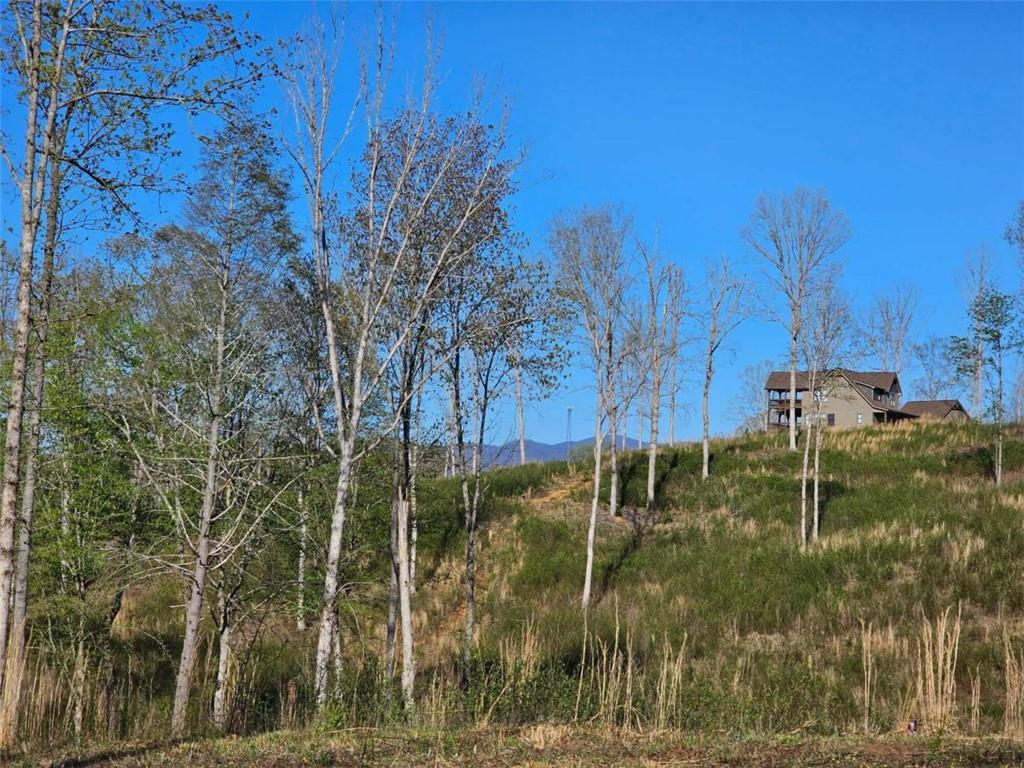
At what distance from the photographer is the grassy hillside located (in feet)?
35.0

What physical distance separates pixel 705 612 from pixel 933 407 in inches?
2075

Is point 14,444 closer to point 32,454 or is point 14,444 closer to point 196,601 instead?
point 32,454

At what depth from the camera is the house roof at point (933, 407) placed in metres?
63.3

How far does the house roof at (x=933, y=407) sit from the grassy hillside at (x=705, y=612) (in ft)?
101

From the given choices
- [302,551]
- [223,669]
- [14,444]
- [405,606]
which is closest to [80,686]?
[223,669]

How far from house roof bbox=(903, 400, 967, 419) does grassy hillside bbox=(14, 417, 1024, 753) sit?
30.9 m

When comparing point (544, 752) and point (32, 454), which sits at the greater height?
point (32, 454)

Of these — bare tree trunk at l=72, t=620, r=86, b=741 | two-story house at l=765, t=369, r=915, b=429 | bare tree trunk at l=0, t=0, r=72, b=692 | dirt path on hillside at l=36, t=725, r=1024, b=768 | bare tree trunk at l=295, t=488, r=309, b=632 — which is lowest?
bare tree trunk at l=72, t=620, r=86, b=741

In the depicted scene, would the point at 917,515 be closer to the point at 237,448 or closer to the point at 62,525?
the point at 237,448

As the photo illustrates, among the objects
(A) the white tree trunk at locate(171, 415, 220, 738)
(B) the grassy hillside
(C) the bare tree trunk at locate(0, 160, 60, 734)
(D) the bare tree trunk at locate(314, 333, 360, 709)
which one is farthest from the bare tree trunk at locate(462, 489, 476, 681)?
(C) the bare tree trunk at locate(0, 160, 60, 734)

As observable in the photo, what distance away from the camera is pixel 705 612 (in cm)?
1947

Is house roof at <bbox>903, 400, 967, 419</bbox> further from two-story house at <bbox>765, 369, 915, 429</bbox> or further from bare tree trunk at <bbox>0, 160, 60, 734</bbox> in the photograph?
bare tree trunk at <bbox>0, 160, 60, 734</bbox>

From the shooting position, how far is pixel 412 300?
13398mm

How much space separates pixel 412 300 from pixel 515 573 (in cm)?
1289
